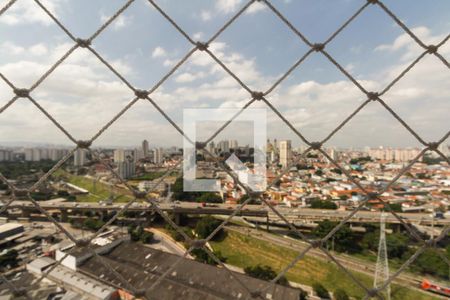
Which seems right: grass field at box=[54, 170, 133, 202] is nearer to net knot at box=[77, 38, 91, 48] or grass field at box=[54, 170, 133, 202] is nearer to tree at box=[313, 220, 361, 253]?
tree at box=[313, 220, 361, 253]

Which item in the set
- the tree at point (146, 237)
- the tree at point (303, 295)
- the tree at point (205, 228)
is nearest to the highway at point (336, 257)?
the tree at point (205, 228)

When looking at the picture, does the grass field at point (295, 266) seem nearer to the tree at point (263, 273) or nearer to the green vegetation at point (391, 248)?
the tree at point (263, 273)

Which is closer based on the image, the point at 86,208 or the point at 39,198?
the point at 86,208

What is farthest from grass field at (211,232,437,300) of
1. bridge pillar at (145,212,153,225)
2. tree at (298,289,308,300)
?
bridge pillar at (145,212,153,225)

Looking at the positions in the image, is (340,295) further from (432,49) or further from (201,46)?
(201,46)

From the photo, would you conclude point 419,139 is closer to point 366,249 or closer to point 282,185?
point 366,249

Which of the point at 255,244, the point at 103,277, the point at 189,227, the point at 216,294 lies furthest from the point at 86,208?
the point at 216,294

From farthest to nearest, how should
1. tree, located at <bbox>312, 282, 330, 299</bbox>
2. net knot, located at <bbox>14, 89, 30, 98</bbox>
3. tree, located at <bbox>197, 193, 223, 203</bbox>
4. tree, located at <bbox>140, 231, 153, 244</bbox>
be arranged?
1. tree, located at <bbox>197, 193, 223, 203</bbox>
2. tree, located at <bbox>140, 231, 153, 244</bbox>
3. tree, located at <bbox>312, 282, 330, 299</bbox>
4. net knot, located at <bbox>14, 89, 30, 98</bbox>
